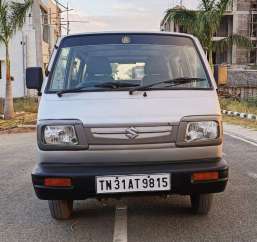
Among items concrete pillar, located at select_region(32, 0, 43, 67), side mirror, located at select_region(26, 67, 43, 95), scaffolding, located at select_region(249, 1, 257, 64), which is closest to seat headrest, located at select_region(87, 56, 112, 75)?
side mirror, located at select_region(26, 67, 43, 95)

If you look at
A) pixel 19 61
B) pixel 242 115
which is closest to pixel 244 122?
pixel 242 115

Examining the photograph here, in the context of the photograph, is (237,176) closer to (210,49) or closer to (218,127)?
(218,127)

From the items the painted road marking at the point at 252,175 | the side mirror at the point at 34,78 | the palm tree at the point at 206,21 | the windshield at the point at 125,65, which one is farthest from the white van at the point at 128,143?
the palm tree at the point at 206,21

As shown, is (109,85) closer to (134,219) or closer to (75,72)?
(75,72)

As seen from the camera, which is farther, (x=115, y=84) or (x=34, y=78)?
(x=34, y=78)

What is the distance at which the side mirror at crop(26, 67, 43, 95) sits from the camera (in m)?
5.38

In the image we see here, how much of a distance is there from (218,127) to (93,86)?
4.33ft

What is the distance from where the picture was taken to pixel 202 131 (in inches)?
170

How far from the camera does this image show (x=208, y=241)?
4191 mm

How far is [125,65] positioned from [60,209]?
168cm

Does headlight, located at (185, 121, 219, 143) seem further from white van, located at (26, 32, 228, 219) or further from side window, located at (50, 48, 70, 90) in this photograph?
side window, located at (50, 48, 70, 90)

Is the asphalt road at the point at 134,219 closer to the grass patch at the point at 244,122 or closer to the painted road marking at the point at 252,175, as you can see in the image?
the painted road marking at the point at 252,175

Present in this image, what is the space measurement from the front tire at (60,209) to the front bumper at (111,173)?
489 mm

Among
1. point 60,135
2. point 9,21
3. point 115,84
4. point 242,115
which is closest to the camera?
point 60,135
